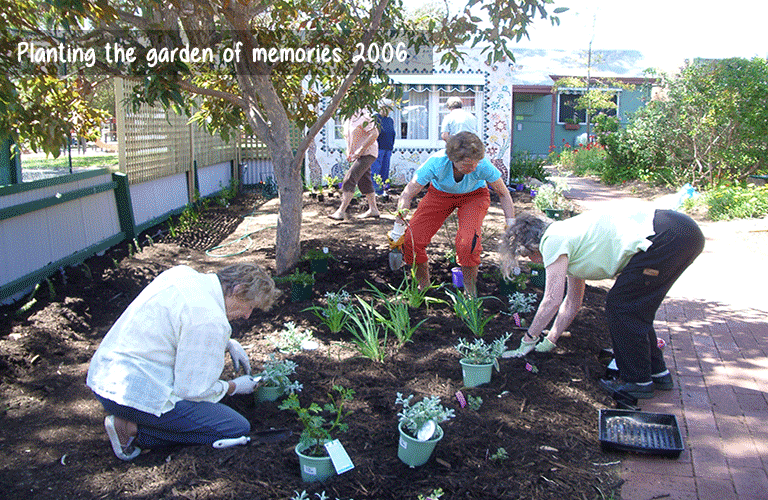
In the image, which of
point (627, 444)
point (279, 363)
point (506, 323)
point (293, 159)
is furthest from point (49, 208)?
point (627, 444)

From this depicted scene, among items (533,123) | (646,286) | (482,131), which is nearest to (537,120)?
(533,123)

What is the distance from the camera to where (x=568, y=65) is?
28.0 meters

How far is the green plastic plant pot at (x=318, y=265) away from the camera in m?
5.68

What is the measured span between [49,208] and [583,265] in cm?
483

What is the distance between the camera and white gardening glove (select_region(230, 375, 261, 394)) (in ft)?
10.4

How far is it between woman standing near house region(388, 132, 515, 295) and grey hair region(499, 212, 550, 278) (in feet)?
2.76

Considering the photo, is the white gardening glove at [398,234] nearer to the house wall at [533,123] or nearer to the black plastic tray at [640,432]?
the black plastic tray at [640,432]

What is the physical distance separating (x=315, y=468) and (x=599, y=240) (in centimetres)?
206

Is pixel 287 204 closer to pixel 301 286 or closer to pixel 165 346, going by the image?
pixel 301 286

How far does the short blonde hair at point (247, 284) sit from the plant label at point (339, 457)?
77 centimetres

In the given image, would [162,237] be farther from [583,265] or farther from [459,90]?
[459,90]

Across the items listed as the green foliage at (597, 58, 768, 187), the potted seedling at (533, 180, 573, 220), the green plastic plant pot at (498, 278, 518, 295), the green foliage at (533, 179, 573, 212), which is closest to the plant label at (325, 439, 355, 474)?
the green plastic plant pot at (498, 278, 518, 295)

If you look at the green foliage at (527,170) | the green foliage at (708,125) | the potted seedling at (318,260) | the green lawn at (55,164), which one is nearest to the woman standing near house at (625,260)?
the potted seedling at (318,260)

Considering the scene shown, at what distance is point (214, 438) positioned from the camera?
9.41ft
